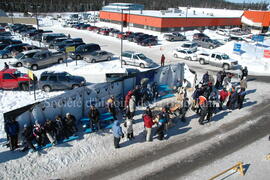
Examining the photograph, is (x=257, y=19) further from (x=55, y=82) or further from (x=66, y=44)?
(x=55, y=82)

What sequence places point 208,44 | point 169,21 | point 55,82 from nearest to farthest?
point 55,82, point 208,44, point 169,21

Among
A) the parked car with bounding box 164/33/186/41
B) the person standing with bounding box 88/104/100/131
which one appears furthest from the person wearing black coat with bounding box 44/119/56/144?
the parked car with bounding box 164/33/186/41

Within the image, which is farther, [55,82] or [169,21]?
[169,21]

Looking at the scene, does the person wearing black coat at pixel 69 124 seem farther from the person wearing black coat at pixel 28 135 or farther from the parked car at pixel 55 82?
the parked car at pixel 55 82

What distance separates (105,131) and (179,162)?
440 centimetres

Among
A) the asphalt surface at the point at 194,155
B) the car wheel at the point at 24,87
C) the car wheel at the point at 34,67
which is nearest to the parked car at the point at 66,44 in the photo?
the car wheel at the point at 34,67

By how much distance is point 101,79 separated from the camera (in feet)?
70.9

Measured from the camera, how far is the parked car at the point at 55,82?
17.3 m

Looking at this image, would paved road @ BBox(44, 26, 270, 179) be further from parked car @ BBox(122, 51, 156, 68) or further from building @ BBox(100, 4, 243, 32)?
building @ BBox(100, 4, 243, 32)

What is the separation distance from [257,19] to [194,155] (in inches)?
2491

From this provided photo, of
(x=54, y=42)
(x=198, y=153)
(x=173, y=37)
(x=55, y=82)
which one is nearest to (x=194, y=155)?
(x=198, y=153)

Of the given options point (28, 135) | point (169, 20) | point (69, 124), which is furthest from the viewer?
point (169, 20)

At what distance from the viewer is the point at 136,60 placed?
25781mm

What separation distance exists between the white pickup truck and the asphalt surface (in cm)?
1300
